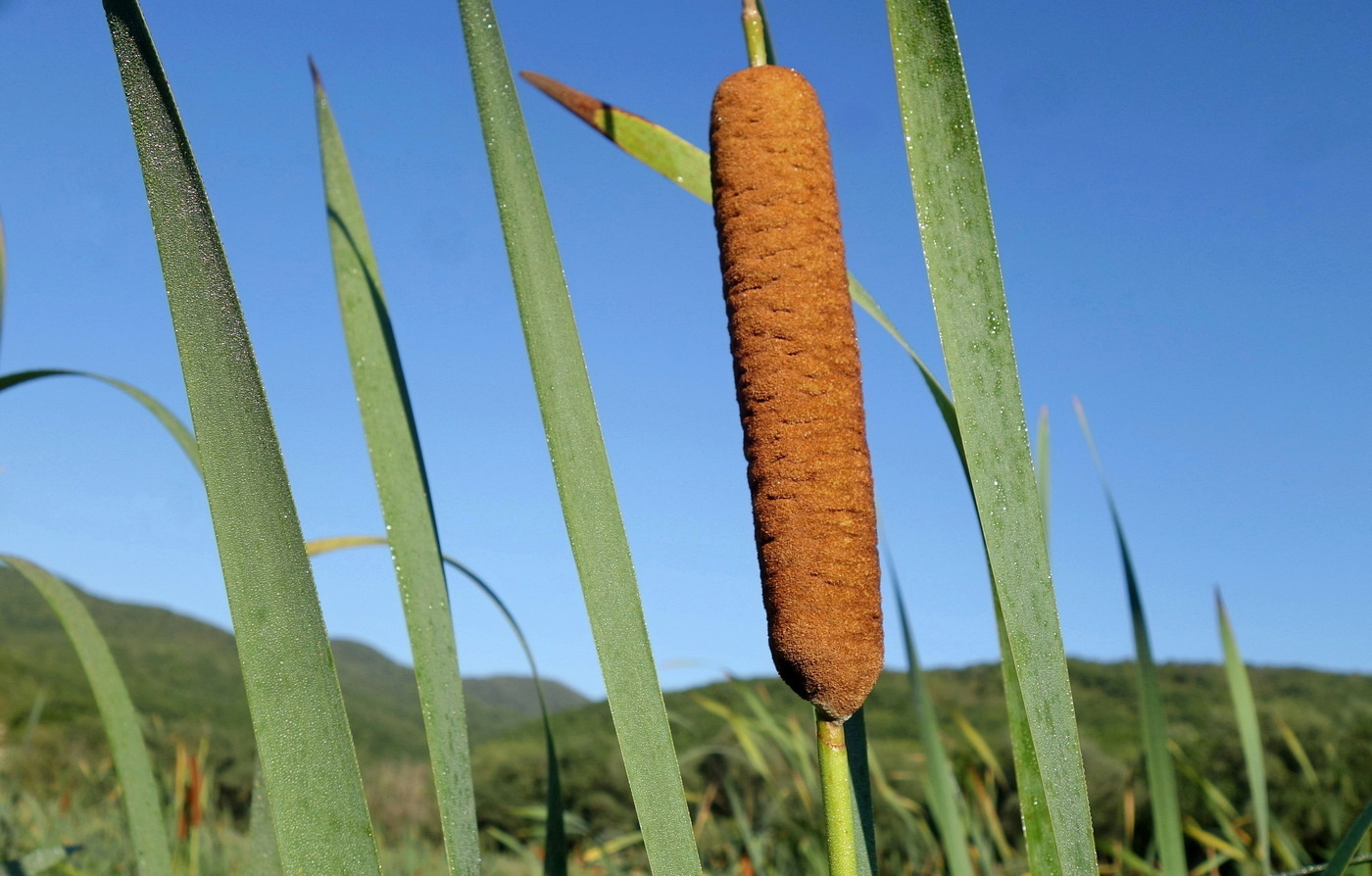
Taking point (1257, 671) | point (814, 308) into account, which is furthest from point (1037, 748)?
point (1257, 671)

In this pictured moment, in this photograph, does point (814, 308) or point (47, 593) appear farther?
point (47, 593)

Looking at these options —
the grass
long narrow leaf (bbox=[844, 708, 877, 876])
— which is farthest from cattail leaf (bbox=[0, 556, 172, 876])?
long narrow leaf (bbox=[844, 708, 877, 876])

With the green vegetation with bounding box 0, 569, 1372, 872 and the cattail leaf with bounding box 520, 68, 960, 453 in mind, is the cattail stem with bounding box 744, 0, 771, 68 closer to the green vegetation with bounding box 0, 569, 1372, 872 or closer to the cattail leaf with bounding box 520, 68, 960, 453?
the cattail leaf with bounding box 520, 68, 960, 453

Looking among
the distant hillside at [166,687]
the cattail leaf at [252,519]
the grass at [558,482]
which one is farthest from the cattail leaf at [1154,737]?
the distant hillside at [166,687]

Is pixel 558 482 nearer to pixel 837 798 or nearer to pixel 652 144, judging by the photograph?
pixel 837 798

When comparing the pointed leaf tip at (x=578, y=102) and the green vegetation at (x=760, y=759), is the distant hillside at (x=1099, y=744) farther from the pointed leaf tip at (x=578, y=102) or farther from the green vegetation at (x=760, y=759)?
the pointed leaf tip at (x=578, y=102)

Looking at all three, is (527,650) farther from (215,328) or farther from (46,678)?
(46,678)

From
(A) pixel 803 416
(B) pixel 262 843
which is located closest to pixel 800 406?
(A) pixel 803 416

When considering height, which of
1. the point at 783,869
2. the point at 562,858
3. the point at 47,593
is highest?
the point at 47,593
